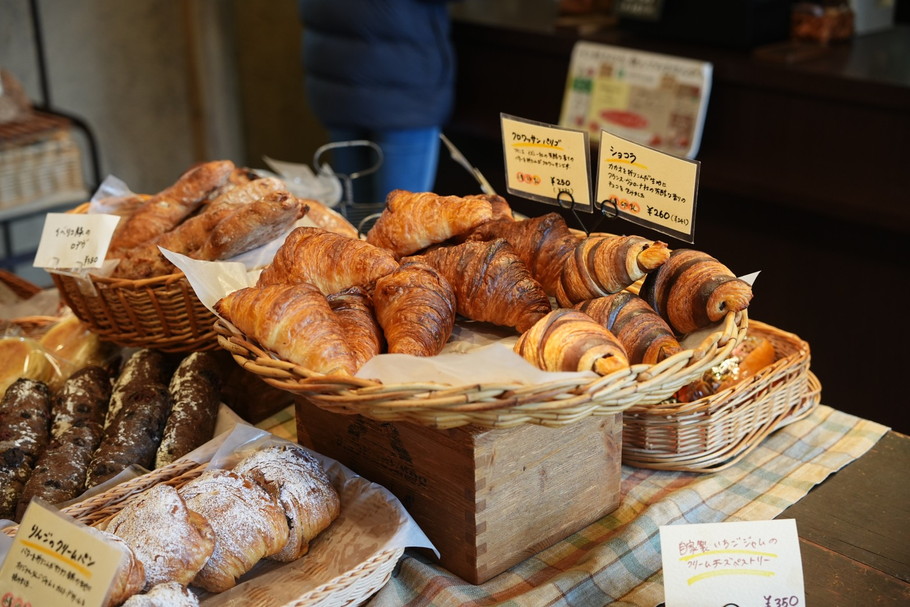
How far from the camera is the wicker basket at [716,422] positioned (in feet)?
4.00

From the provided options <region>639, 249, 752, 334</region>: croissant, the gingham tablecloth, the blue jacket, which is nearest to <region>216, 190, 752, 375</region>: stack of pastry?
<region>639, 249, 752, 334</region>: croissant

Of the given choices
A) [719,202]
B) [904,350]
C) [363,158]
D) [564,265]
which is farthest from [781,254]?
[564,265]

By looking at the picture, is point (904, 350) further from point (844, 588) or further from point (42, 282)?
point (42, 282)

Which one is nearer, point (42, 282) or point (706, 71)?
point (706, 71)

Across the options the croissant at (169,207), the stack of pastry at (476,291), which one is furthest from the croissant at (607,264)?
the croissant at (169,207)

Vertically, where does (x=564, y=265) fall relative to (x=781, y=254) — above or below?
above

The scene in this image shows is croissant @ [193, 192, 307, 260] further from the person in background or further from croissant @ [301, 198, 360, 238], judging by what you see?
the person in background

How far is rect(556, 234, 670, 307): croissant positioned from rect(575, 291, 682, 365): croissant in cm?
2

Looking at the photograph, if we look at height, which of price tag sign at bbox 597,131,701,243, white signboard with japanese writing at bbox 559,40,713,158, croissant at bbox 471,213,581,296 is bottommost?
white signboard with japanese writing at bbox 559,40,713,158

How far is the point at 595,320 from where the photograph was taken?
103 cm

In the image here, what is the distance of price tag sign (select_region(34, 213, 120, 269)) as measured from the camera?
4.57 feet

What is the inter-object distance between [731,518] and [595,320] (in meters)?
0.35

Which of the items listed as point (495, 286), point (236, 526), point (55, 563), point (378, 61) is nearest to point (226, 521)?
point (236, 526)

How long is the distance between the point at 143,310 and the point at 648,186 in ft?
2.53
